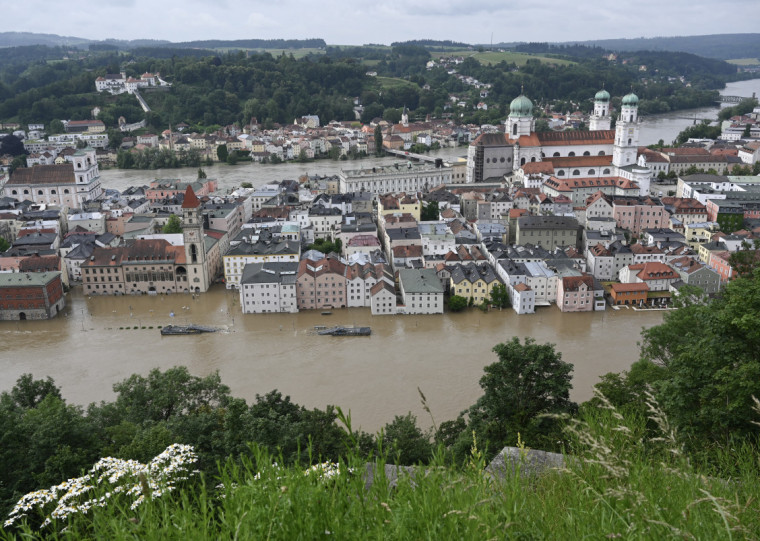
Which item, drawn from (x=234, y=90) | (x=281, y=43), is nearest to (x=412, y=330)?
(x=234, y=90)

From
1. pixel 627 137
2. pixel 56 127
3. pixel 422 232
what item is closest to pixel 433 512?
pixel 422 232

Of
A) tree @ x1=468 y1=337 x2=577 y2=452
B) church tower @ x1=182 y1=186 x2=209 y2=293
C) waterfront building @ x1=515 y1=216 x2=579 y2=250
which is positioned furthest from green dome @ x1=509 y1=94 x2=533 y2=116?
tree @ x1=468 y1=337 x2=577 y2=452

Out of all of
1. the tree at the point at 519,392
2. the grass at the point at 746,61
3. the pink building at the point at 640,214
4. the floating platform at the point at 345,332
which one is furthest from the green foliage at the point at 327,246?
the grass at the point at 746,61

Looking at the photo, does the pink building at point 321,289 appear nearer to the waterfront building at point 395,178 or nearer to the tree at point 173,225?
the tree at point 173,225

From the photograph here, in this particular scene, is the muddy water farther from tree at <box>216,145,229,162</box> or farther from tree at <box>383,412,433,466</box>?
tree at <box>216,145,229,162</box>

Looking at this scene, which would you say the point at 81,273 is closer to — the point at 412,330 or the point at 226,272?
the point at 226,272
